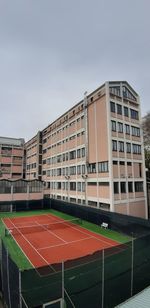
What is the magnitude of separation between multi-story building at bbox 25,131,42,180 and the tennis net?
31006 millimetres

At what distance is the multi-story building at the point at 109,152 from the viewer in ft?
99.2

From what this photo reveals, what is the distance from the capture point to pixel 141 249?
1174 cm

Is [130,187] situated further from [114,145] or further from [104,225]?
[104,225]

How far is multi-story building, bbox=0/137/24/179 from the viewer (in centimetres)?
7512

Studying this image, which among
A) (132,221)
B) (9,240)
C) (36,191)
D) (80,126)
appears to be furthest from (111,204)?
(36,191)

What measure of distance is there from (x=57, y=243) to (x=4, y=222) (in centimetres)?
1348

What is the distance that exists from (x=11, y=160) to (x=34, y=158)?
50.0 feet

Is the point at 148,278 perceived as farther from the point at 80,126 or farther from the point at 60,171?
the point at 60,171

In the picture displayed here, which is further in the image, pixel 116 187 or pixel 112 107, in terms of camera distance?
pixel 112 107

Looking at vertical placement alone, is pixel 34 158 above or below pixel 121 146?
above

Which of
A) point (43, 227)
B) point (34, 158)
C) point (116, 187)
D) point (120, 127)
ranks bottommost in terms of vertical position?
point (43, 227)

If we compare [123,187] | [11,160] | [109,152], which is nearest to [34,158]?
[11,160]

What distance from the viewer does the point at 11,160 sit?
3012 inches

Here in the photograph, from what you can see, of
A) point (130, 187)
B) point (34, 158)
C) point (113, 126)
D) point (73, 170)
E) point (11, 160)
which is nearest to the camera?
point (113, 126)
